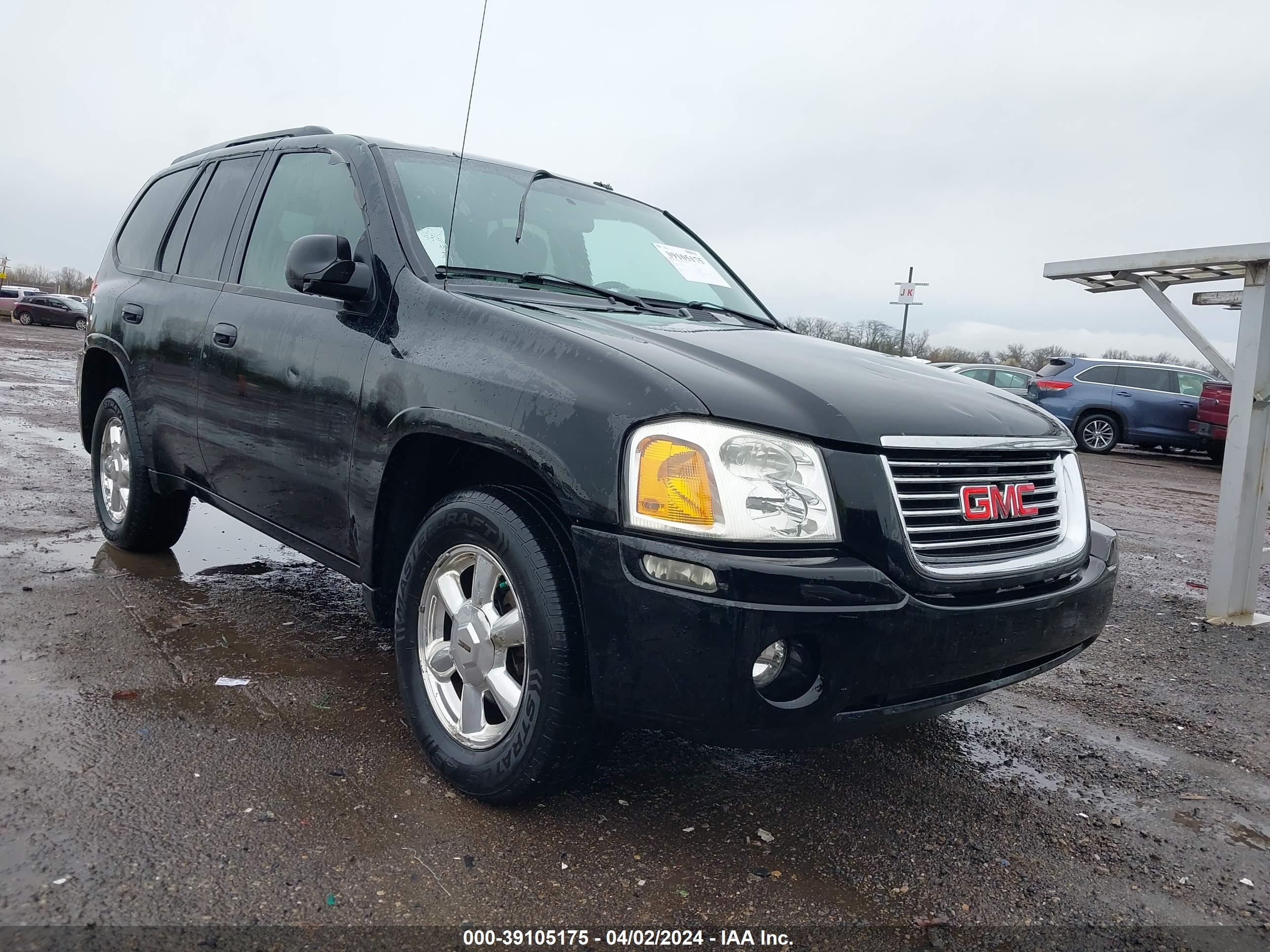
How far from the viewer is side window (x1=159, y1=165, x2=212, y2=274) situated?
171 inches

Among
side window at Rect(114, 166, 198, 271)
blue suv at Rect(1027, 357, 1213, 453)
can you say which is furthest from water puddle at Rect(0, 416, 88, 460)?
blue suv at Rect(1027, 357, 1213, 453)

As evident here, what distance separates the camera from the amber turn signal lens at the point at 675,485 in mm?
2135

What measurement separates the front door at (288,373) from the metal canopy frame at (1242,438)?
423cm

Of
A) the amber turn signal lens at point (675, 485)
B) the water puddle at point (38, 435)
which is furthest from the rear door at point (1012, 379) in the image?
the amber turn signal lens at point (675, 485)

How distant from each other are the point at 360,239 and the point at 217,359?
35.3 inches

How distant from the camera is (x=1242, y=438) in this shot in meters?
5.00

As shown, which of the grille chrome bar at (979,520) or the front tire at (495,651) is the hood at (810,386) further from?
the front tire at (495,651)

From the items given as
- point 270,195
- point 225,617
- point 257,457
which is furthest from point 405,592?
point 270,195

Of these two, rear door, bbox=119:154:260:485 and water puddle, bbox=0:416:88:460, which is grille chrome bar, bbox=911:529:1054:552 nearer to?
rear door, bbox=119:154:260:485

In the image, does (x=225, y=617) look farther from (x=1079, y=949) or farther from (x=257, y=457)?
(x=1079, y=949)

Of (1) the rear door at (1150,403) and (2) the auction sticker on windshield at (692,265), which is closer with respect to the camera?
(2) the auction sticker on windshield at (692,265)

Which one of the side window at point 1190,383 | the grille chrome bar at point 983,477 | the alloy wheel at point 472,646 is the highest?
the side window at point 1190,383

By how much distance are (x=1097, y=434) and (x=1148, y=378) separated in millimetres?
1174

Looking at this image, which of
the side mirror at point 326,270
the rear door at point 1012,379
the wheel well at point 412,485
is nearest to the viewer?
the wheel well at point 412,485
